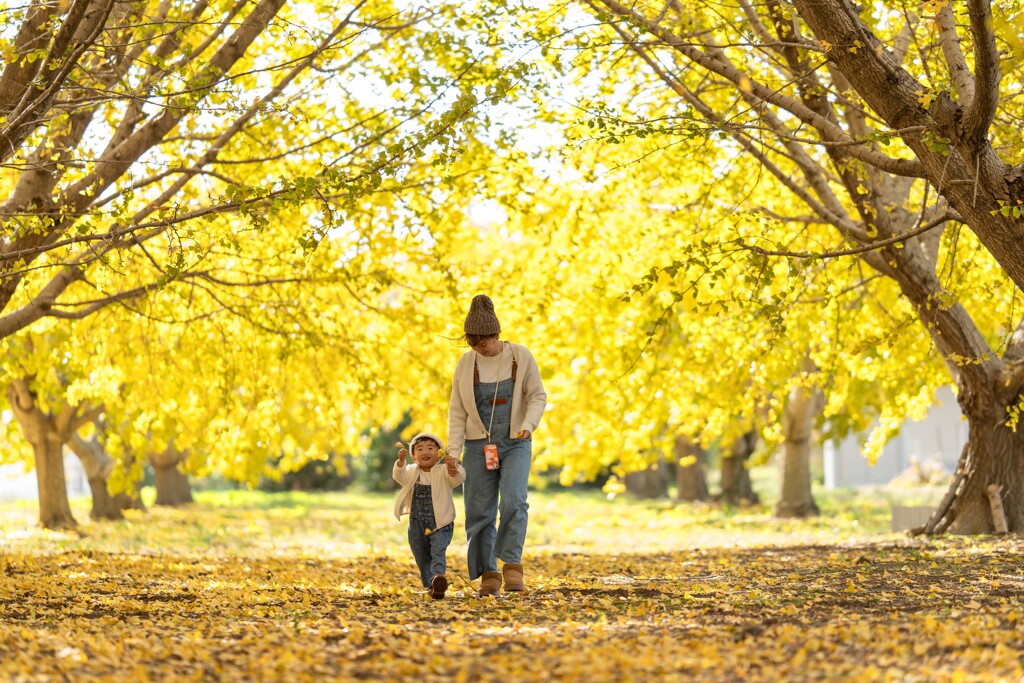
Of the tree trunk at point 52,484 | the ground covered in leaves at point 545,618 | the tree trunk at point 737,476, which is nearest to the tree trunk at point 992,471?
the ground covered in leaves at point 545,618

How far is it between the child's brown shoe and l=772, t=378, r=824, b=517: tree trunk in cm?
1299

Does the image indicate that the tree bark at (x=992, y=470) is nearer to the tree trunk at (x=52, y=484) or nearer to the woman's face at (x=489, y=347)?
the woman's face at (x=489, y=347)

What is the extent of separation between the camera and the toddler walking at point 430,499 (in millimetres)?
6784

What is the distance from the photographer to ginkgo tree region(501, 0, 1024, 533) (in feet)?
22.5

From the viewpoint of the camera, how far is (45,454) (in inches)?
653

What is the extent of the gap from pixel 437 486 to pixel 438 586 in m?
0.62

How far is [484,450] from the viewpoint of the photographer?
6734 mm

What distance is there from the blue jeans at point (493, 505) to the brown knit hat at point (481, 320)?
60cm

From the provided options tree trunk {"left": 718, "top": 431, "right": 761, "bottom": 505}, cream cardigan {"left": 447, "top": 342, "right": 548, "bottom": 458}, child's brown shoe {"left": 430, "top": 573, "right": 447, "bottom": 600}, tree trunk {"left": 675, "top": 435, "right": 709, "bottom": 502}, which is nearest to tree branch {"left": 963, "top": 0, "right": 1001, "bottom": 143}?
cream cardigan {"left": 447, "top": 342, "right": 548, "bottom": 458}

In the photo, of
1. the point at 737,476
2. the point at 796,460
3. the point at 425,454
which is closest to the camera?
the point at 425,454

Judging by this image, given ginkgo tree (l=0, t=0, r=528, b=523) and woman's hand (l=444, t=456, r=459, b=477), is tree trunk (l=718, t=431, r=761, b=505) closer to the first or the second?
ginkgo tree (l=0, t=0, r=528, b=523)

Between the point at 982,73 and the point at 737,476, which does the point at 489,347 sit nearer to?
the point at 982,73

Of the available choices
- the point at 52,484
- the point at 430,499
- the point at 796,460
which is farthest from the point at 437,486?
the point at 796,460

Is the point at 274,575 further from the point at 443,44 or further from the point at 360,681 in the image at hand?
the point at 360,681
